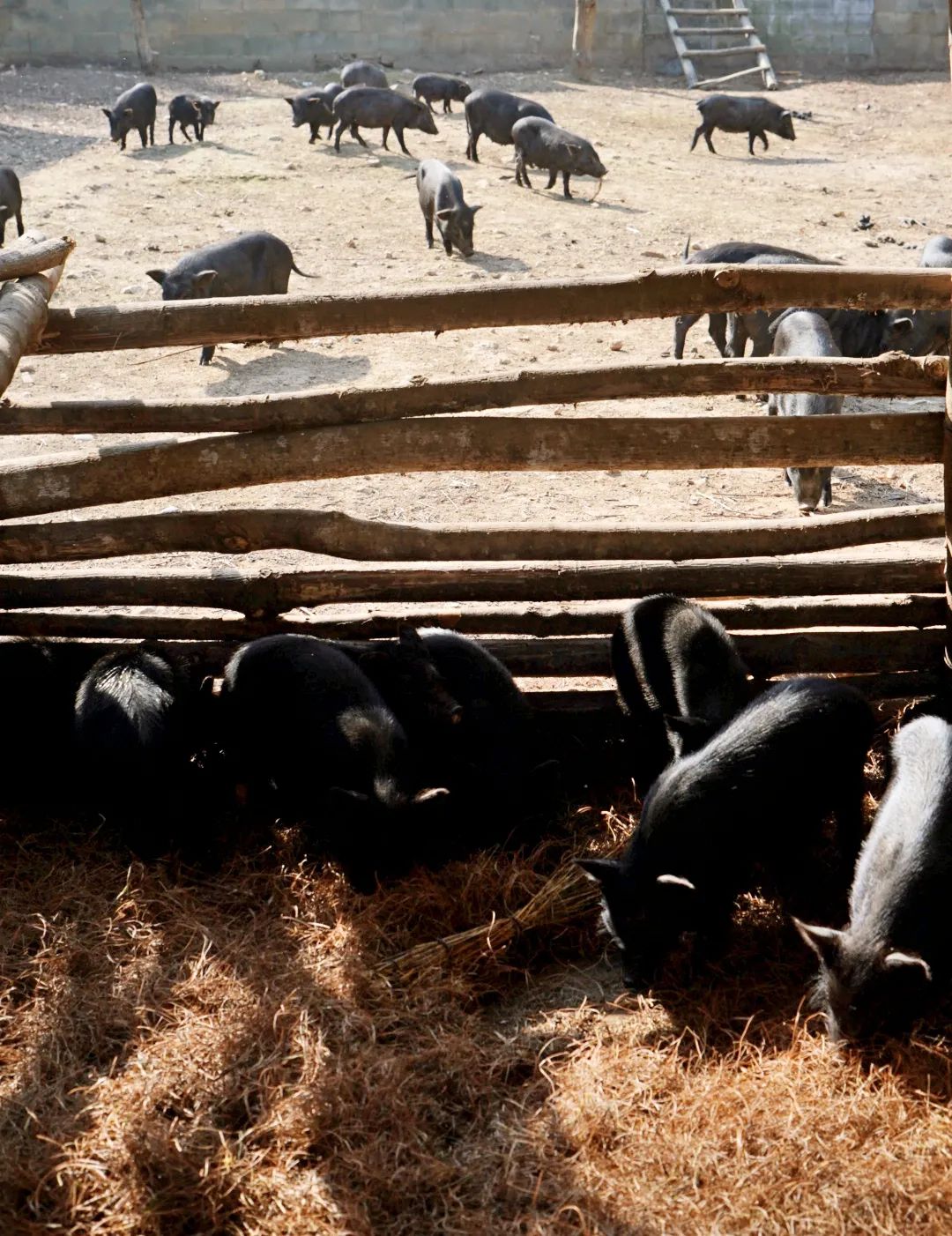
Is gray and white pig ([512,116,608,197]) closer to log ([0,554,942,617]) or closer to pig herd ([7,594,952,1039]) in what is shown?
log ([0,554,942,617])

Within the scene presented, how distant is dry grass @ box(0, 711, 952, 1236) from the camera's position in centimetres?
327

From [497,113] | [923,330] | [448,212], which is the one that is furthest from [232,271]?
[497,113]

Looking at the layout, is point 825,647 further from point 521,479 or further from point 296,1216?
point 521,479

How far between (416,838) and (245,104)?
2066cm

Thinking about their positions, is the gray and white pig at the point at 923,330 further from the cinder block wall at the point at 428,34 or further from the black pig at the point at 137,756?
the cinder block wall at the point at 428,34

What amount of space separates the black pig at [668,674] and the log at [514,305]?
1.14m

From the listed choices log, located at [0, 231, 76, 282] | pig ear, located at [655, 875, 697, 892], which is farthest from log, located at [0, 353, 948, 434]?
pig ear, located at [655, 875, 697, 892]

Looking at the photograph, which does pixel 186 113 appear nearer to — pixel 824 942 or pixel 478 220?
pixel 478 220

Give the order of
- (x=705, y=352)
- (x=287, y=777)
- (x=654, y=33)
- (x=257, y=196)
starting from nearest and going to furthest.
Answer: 1. (x=287, y=777)
2. (x=705, y=352)
3. (x=257, y=196)
4. (x=654, y=33)

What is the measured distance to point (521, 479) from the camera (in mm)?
8516

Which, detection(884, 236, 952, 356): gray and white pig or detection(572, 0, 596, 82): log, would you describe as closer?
detection(884, 236, 952, 356): gray and white pig

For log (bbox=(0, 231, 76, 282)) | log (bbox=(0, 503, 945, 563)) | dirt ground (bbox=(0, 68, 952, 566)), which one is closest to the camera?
log (bbox=(0, 503, 945, 563))

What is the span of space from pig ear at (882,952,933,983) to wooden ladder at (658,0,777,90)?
22.7 m

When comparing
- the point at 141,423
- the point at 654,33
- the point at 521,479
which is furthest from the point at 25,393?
the point at 654,33
